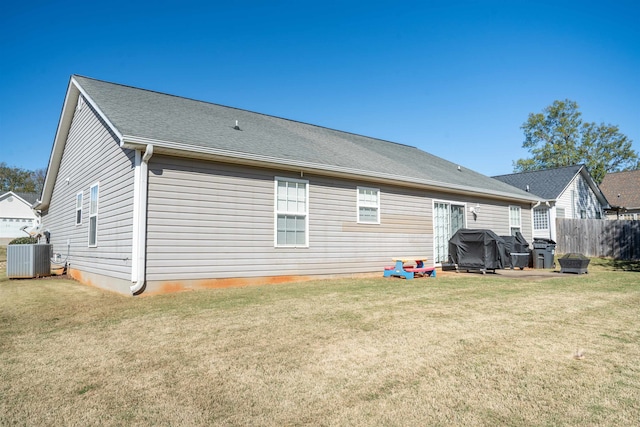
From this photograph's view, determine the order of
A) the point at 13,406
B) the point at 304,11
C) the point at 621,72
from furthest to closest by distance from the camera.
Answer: the point at 621,72
the point at 304,11
the point at 13,406

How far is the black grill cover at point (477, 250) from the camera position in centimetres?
1155

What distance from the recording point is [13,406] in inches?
112

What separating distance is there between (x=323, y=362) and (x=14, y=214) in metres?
45.9

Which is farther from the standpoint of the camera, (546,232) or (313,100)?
(546,232)

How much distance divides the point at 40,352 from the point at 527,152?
46.1m

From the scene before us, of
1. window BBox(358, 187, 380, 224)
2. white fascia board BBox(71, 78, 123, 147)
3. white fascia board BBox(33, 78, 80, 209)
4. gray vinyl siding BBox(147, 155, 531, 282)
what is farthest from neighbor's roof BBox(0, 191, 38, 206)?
window BBox(358, 187, 380, 224)

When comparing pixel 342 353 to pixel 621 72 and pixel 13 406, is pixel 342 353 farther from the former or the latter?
pixel 621 72

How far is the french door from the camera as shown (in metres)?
13.1

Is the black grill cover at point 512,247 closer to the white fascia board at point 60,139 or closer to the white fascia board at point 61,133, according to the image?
the white fascia board at point 61,133

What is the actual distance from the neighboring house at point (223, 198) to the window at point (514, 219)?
163cm

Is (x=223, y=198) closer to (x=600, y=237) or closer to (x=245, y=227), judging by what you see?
(x=245, y=227)

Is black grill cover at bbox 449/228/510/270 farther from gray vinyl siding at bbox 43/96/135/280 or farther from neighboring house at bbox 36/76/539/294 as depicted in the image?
gray vinyl siding at bbox 43/96/135/280

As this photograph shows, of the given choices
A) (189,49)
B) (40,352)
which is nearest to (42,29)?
(189,49)

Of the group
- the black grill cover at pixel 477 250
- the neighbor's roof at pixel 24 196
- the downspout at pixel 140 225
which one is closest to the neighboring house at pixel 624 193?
the black grill cover at pixel 477 250
